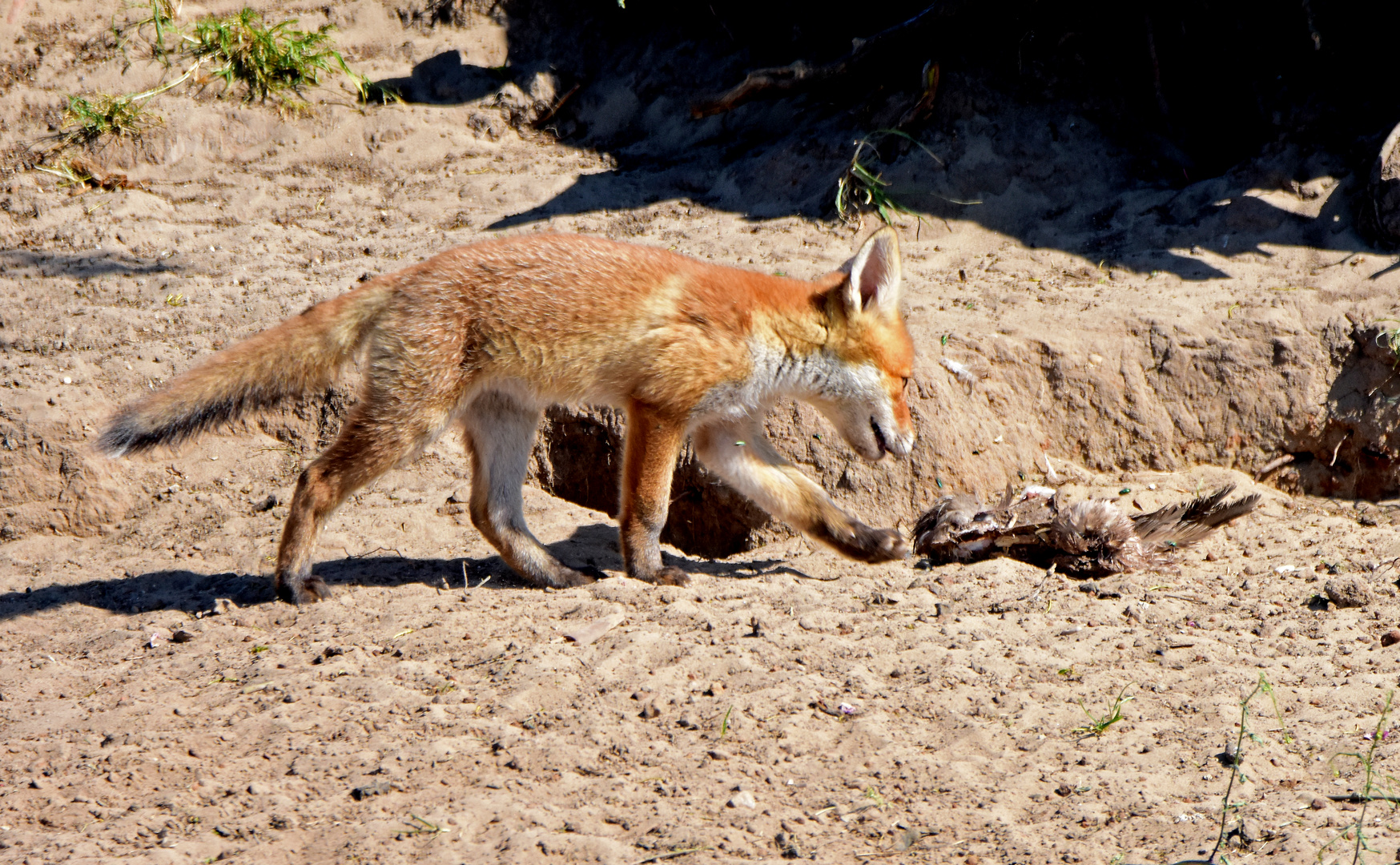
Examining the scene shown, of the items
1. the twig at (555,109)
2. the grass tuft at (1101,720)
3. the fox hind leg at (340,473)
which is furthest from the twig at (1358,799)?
the twig at (555,109)

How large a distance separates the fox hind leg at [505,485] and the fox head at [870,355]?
4.85 feet

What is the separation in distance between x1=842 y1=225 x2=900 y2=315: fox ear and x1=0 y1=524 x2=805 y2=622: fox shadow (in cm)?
135

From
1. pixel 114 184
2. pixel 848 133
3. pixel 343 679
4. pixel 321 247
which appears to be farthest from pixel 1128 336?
pixel 114 184

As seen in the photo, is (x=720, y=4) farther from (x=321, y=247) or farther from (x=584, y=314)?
(x=584, y=314)

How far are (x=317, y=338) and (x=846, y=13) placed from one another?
603cm

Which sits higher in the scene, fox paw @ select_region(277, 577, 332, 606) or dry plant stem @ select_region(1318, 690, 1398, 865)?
fox paw @ select_region(277, 577, 332, 606)

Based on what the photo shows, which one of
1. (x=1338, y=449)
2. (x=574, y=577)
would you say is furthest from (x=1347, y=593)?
(x=574, y=577)

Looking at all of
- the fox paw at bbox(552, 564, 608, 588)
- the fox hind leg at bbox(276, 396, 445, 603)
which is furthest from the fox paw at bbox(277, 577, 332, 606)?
the fox paw at bbox(552, 564, 608, 588)

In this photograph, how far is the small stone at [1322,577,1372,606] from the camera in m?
4.38

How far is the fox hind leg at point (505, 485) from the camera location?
→ 4973 millimetres

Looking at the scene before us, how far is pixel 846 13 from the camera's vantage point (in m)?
8.89

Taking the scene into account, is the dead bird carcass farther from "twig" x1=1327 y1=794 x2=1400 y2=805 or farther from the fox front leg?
"twig" x1=1327 y1=794 x2=1400 y2=805

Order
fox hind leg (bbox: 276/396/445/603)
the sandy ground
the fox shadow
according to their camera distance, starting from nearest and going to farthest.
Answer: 1. the sandy ground
2. fox hind leg (bbox: 276/396/445/603)
3. the fox shadow

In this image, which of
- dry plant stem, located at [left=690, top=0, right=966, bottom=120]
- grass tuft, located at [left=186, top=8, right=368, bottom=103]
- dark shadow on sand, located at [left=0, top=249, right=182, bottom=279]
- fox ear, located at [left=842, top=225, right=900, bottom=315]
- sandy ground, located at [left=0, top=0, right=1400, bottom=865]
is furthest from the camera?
grass tuft, located at [left=186, top=8, right=368, bottom=103]
